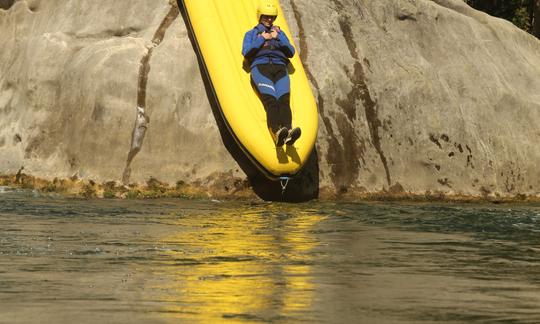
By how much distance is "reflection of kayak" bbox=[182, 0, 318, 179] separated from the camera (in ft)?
47.0

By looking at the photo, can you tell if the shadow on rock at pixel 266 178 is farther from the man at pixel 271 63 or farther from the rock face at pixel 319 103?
the man at pixel 271 63

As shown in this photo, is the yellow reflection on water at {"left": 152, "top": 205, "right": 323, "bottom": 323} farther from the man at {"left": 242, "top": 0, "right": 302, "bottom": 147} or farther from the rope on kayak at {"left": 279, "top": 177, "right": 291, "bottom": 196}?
→ the man at {"left": 242, "top": 0, "right": 302, "bottom": 147}

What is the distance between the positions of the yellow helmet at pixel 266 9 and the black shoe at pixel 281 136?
1706 millimetres

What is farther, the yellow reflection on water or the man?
the man

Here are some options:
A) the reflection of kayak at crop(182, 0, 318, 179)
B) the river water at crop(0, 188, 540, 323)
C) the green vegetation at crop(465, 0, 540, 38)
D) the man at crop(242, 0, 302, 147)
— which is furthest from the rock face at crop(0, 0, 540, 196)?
the green vegetation at crop(465, 0, 540, 38)

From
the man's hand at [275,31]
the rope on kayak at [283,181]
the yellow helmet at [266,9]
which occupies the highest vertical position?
the yellow helmet at [266,9]

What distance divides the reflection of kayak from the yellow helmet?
17.6 inches

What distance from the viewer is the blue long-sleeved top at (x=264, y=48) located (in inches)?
593

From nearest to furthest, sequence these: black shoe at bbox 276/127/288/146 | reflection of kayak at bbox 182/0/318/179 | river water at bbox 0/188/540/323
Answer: river water at bbox 0/188/540/323, black shoe at bbox 276/127/288/146, reflection of kayak at bbox 182/0/318/179

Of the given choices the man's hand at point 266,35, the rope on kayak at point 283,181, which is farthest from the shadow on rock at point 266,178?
the man's hand at point 266,35

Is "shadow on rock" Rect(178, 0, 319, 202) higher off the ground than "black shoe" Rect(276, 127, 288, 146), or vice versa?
"black shoe" Rect(276, 127, 288, 146)

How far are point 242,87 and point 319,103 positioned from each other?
112 cm

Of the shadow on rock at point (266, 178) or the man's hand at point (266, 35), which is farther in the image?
the man's hand at point (266, 35)

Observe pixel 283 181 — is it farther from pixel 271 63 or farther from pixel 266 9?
pixel 266 9
